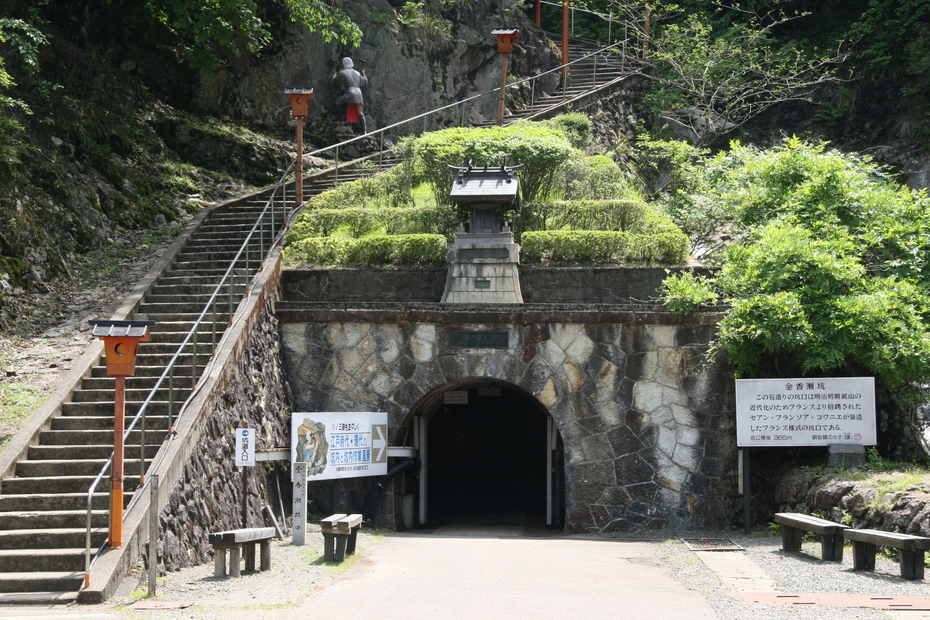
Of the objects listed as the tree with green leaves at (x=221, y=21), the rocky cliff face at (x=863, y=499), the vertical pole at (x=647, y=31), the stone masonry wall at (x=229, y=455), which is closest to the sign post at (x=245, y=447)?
the stone masonry wall at (x=229, y=455)

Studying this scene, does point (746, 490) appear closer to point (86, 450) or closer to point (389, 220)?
point (389, 220)

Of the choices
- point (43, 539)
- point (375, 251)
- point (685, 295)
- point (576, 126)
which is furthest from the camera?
point (576, 126)

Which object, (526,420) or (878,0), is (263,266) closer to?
(526,420)

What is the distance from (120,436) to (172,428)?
1.78 meters

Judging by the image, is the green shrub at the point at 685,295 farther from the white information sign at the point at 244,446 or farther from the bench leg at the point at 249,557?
the bench leg at the point at 249,557

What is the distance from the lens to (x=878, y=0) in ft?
74.3

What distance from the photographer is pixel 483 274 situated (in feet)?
45.0

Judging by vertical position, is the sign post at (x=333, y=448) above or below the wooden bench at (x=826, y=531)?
above

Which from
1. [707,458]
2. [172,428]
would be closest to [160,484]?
[172,428]

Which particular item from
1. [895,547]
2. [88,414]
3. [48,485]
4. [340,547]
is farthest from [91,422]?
[895,547]

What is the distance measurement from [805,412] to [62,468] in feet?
28.7

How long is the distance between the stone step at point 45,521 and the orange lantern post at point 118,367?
72 centimetres

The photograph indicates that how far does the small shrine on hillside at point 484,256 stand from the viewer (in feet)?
44.8

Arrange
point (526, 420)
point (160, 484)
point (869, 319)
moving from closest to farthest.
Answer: point (160, 484)
point (869, 319)
point (526, 420)
